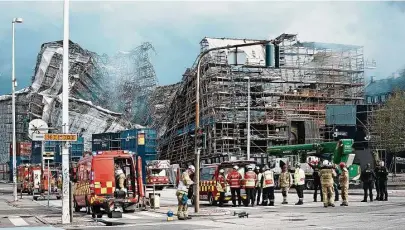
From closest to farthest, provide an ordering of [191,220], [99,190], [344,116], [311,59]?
1. [191,220]
2. [99,190]
3. [344,116]
4. [311,59]

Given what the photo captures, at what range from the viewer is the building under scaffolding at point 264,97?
66812 millimetres

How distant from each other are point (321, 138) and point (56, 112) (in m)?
41.9

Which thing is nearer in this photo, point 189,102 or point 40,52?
point 189,102

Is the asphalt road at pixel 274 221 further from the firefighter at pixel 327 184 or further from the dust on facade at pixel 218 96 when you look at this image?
the dust on facade at pixel 218 96

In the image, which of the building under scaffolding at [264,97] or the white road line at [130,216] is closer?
the white road line at [130,216]

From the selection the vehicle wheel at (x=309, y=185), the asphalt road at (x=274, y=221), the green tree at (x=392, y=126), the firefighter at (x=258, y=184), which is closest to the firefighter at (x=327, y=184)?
the asphalt road at (x=274, y=221)

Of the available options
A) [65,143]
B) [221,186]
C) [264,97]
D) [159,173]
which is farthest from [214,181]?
[264,97]

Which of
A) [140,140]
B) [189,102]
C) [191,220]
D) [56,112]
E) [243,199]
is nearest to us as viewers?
[191,220]

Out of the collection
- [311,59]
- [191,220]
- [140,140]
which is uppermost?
[311,59]

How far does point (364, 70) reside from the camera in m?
76.3

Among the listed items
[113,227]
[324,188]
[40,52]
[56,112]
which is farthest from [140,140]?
[40,52]

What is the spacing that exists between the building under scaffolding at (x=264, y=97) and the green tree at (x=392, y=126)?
690 cm

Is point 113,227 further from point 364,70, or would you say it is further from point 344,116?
point 364,70

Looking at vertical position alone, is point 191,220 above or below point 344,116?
below
